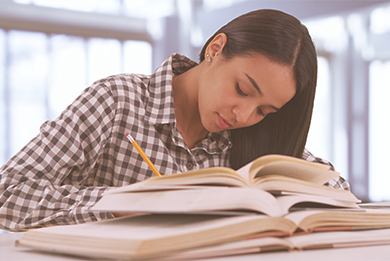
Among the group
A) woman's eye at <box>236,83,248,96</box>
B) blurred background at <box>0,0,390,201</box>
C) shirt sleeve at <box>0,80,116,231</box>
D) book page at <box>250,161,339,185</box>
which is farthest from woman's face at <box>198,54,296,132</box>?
blurred background at <box>0,0,390,201</box>

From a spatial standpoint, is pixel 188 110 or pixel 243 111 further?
pixel 188 110

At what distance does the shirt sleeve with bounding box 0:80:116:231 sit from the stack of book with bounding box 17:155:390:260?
293 millimetres

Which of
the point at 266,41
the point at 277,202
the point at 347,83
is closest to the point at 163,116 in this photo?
the point at 266,41

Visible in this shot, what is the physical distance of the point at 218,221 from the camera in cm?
49

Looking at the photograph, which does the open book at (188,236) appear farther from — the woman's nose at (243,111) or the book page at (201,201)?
the woman's nose at (243,111)

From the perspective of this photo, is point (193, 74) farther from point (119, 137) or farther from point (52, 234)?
point (52, 234)

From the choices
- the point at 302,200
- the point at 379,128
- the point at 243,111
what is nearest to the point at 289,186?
the point at 302,200

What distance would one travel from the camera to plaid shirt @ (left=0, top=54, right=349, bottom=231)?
889 mm

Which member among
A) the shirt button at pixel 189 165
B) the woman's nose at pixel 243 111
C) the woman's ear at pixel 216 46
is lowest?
the shirt button at pixel 189 165

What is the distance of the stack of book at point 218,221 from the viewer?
0.45 metres

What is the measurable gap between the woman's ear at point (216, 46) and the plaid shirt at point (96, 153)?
12 centimetres

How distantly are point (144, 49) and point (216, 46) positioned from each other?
367 cm

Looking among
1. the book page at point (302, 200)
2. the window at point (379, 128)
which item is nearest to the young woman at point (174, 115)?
the book page at point (302, 200)

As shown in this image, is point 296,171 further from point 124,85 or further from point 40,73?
point 40,73
